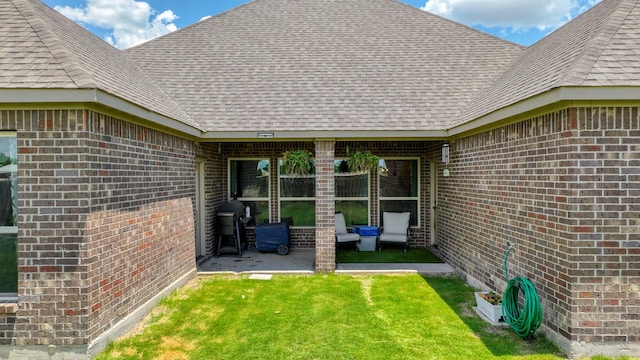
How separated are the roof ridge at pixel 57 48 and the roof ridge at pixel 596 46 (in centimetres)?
520

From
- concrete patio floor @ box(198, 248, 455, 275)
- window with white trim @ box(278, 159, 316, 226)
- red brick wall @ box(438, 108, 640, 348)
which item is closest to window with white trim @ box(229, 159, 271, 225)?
window with white trim @ box(278, 159, 316, 226)

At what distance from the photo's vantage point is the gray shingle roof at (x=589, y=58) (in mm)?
4113

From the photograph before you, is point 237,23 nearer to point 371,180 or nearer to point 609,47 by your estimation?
point 371,180

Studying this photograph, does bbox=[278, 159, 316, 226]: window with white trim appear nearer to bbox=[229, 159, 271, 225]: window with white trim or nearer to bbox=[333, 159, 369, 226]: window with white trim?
bbox=[229, 159, 271, 225]: window with white trim

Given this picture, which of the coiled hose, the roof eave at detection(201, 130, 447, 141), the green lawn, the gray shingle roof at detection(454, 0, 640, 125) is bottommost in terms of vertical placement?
the green lawn

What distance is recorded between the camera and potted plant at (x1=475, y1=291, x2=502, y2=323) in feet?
16.5

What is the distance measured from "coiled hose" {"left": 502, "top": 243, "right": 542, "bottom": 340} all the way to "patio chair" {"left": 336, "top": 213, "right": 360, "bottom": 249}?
4.40m

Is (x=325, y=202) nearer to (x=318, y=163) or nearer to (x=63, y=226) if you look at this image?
(x=318, y=163)

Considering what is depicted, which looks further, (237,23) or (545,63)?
(237,23)

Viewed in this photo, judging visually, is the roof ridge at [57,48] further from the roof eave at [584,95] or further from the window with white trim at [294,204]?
the window with white trim at [294,204]

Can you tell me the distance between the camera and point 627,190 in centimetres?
406

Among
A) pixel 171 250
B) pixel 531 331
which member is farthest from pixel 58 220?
pixel 531 331

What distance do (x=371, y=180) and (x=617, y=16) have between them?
599 cm

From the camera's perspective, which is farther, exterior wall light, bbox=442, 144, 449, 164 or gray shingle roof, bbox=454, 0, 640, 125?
exterior wall light, bbox=442, 144, 449, 164
